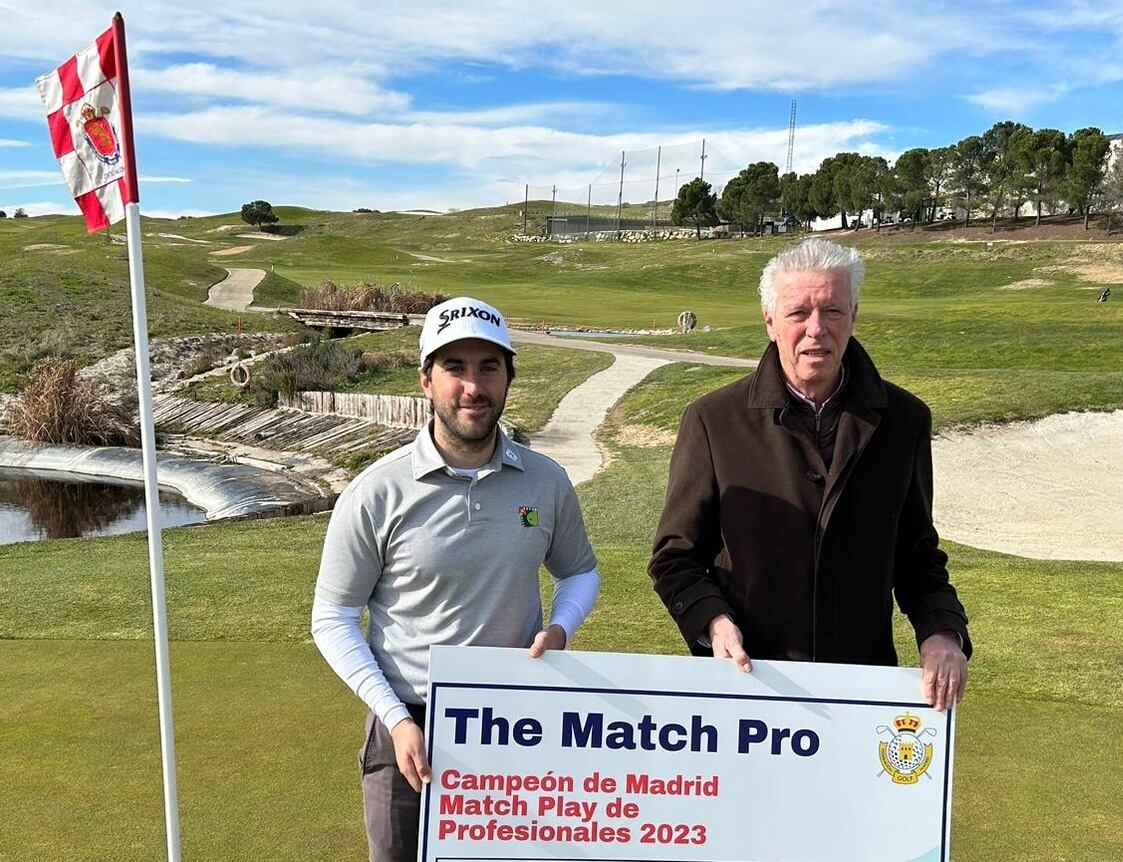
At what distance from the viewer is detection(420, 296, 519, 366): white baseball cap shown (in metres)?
2.68

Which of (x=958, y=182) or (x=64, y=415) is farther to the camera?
(x=958, y=182)

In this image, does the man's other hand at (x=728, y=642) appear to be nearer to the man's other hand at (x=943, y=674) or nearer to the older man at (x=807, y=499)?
the older man at (x=807, y=499)

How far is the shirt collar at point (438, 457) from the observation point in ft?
8.92

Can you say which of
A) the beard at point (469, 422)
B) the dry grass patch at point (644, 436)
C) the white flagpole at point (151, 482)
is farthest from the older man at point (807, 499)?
the dry grass patch at point (644, 436)

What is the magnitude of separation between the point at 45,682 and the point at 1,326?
33850mm

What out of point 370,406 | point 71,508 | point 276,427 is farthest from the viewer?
point 276,427

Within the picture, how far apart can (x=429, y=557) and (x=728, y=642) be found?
829 millimetres

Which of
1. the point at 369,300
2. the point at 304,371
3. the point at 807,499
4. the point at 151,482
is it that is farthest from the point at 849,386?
the point at 369,300

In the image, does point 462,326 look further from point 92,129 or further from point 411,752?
point 92,129

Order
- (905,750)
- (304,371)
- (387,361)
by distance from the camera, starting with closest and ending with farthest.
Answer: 1. (905,750)
2. (304,371)
3. (387,361)

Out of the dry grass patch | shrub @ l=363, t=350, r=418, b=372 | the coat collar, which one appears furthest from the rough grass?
the coat collar

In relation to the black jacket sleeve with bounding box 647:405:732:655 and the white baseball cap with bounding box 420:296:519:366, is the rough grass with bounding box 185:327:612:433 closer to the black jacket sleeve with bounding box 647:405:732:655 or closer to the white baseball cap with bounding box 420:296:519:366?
the black jacket sleeve with bounding box 647:405:732:655

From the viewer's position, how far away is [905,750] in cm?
289

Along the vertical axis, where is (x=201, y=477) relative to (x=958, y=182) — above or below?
below
